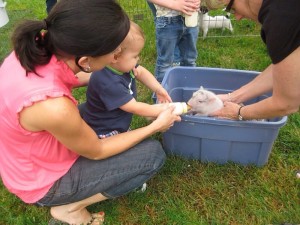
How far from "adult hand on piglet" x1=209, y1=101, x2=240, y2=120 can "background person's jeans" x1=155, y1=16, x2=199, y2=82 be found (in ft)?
2.33

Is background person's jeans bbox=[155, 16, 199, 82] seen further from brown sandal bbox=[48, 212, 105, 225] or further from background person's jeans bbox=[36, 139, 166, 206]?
brown sandal bbox=[48, 212, 105, 225]

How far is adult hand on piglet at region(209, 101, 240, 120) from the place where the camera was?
1.87 metres

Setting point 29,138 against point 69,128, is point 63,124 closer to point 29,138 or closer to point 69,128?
point 69,128

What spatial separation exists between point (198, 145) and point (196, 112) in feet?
0.65

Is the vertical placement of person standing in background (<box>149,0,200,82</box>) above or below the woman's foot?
above

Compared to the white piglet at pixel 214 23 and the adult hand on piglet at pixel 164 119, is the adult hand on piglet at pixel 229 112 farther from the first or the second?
the white piglet at pixel 214 23

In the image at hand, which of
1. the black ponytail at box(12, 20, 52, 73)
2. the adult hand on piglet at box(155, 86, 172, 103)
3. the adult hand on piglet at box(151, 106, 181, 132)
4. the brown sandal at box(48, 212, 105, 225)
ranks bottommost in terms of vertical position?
the brown sandal at box(48, 212, 105, 225)

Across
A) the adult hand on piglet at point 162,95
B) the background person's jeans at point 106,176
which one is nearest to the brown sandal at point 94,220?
the background person's jeans at point 106,176

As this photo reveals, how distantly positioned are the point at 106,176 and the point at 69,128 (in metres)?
0.39

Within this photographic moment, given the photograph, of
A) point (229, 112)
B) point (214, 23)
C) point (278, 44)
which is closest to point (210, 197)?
point (229, 112)

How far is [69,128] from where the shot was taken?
135 cm

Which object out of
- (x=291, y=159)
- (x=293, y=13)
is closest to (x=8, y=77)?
(x=293, y=13)

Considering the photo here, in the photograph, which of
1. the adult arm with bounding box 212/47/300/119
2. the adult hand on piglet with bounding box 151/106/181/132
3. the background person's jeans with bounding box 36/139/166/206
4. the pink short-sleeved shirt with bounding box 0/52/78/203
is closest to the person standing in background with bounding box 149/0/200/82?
the adult arm with bounding box 212/47/300/119

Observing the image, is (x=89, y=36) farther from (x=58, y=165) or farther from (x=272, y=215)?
(x=272, y=215)
